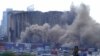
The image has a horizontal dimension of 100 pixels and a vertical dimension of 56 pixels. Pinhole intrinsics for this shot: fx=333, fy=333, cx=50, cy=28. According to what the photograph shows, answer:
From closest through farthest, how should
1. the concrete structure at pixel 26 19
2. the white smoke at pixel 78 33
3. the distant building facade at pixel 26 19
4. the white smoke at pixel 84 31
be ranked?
the white smoke at pixel 84 31, the white smoke at pixel 78 33, the distant building facade at pixel 26 19, the concrete structure at pixel 26 19

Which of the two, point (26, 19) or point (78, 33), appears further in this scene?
point (26, 19)

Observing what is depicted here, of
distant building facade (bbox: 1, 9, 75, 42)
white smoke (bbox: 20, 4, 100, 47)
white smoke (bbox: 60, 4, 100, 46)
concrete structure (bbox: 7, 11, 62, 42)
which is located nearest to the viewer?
white smoke (bbox: 60, 4, 100, 46)

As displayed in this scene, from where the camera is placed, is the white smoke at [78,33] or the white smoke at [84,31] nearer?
the white smoke at [84,31]

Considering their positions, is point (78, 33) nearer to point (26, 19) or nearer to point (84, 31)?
point (84, 31)

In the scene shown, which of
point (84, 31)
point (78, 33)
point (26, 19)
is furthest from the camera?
point (26, 19)

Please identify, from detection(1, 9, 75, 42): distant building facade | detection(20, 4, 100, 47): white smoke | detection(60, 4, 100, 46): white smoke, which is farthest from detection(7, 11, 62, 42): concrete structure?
detection(60, 4, 100, 46): white smoke

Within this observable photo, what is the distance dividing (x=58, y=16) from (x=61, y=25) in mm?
4822

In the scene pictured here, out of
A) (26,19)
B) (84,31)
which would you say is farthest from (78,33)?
(26,19)

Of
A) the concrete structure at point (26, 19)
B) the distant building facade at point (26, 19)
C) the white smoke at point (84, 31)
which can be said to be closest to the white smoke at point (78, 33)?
the white smoke at point (84, 31)

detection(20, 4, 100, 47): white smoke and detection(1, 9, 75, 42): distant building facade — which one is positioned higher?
detection(1, 9, 75, 42): distant building facade

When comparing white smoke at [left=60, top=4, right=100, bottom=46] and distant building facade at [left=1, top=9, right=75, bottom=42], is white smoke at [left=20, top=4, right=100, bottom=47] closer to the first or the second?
white smoke at [left=60, top=4, right=100, bottom=46]

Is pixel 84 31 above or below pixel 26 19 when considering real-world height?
below

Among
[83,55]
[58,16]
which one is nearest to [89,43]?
[83,55]

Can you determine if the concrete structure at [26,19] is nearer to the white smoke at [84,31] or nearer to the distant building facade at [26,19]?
the distant building facade at [26,19]
